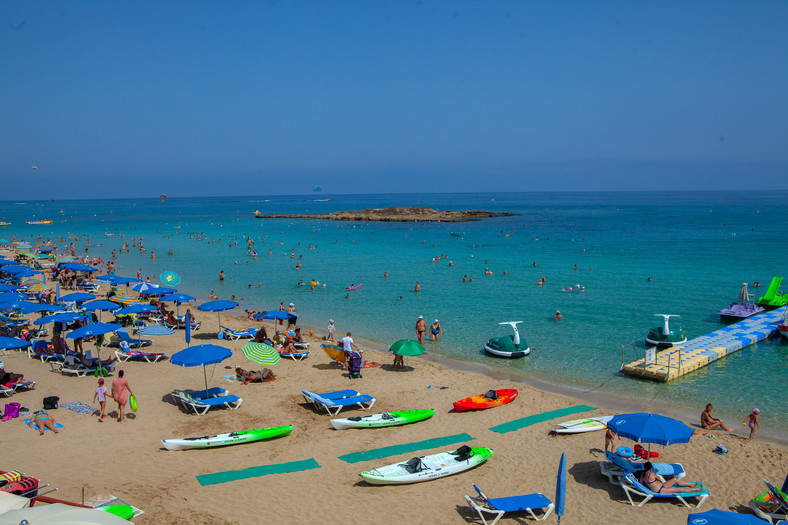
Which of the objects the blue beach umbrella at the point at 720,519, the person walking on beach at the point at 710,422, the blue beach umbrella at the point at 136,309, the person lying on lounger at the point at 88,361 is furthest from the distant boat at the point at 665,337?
the blue beach umbrella at the point at 136,309

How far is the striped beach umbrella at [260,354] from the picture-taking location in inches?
582

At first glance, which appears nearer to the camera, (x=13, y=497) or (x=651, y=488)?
(x=13, y=497)

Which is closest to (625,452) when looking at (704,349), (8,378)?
(704,349)

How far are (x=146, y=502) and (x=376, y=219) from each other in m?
92.6

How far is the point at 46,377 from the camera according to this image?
15.3 m

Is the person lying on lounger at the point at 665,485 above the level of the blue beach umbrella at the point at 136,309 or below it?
below

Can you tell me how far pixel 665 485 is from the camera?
9555 millimetres

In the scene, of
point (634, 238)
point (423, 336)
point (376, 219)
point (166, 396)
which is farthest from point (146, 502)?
point (376, 219)

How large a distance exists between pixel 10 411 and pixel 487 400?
11.7 meters

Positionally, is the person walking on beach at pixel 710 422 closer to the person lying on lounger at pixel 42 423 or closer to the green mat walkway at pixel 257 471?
the green mat walkway at pixel 257 471

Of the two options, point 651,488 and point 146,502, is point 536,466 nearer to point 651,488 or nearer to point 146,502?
point 651,488

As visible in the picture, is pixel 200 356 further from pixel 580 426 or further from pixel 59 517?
pixel 580 426

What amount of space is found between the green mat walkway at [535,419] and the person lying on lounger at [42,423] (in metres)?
9.97

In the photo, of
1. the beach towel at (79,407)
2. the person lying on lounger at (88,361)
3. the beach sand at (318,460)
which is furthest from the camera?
the person lying on lounger at (88,361)
